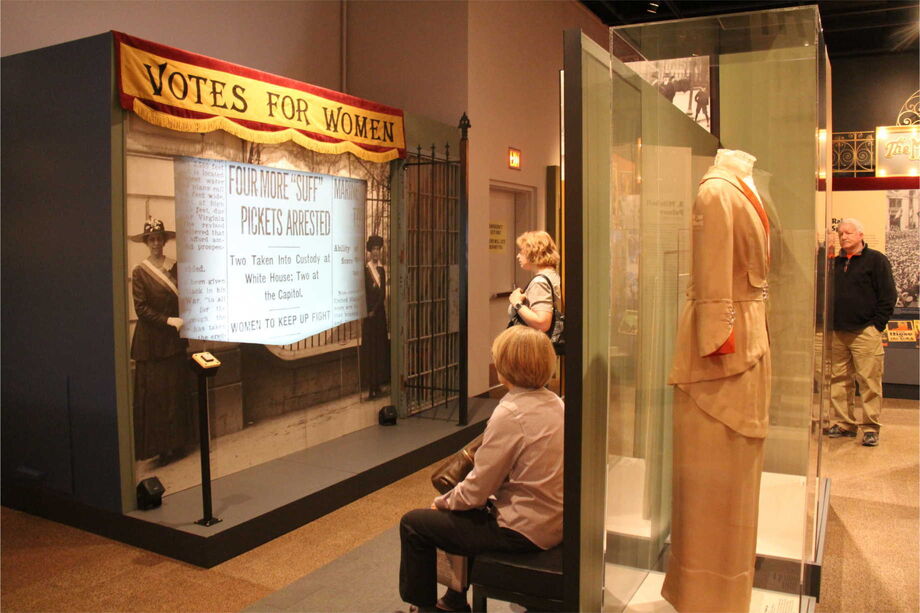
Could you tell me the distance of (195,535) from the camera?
355 cm

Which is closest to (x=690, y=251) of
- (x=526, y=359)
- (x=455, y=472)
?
(x=526, y=359)

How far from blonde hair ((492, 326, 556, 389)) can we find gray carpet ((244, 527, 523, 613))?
110cm

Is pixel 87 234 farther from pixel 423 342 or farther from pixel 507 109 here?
pixel 507 109

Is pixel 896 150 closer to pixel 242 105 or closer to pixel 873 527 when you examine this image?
pixel 873 527

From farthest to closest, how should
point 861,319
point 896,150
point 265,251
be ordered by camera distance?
point 896,150 < point 861,319 < point 265,251

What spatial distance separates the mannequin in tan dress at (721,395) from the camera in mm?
2391

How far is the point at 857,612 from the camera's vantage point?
3121 mm

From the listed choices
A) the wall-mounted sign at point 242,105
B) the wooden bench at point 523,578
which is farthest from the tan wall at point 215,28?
the wooden bench at point 523,578

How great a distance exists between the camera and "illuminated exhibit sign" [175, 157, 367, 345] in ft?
13.5

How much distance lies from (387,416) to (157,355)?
204cm

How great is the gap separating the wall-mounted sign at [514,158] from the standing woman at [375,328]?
231cm

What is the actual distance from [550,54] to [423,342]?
3996mm

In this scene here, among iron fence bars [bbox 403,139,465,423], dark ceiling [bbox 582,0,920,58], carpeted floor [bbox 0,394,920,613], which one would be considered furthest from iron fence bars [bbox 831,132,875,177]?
carpeted floor [bbox 0,394,920,613]

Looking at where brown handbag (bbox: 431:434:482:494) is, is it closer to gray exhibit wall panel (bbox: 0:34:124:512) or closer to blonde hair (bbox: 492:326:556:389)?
blonde hair (bbox: 492:326:556:389)
